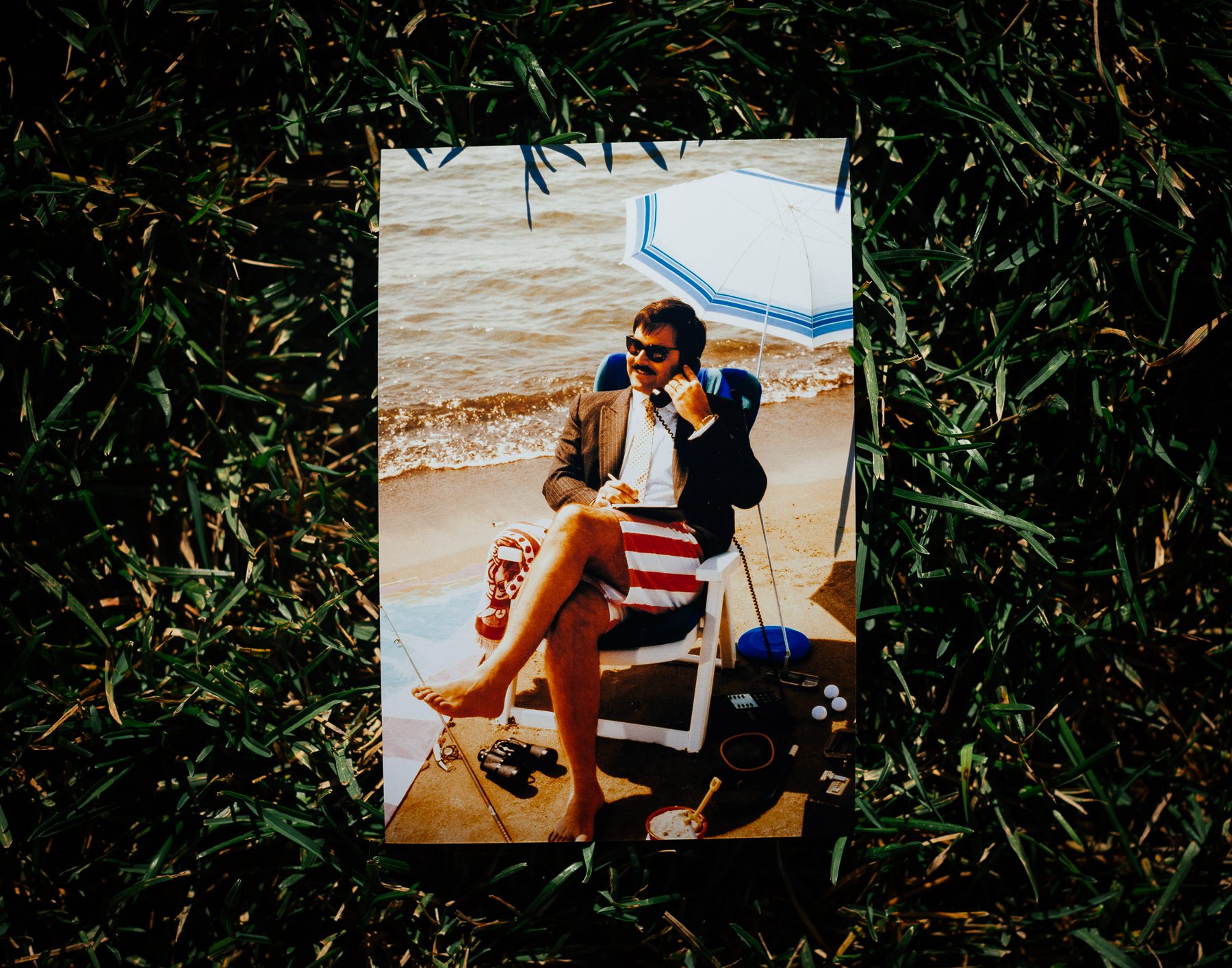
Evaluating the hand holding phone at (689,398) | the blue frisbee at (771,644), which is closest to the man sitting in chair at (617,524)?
the hand holding phone at (689,398)

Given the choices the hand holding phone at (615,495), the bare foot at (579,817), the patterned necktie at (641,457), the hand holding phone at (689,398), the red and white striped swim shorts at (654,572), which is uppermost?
the hand holding phone at (689,398)

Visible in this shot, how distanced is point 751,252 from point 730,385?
0.82ft

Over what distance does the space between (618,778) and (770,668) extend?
34 centimetres

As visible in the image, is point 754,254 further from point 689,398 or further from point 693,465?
point 693,465

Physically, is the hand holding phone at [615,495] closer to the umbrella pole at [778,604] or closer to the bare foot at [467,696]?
the umbrella pole at [778,604]

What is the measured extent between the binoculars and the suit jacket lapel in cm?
50

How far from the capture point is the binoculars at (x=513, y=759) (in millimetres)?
1447

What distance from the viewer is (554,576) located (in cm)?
142

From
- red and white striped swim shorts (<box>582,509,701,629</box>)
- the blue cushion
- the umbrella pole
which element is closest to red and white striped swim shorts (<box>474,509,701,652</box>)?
red and white striped swim shorts (<box>582,509,701,629</box>)

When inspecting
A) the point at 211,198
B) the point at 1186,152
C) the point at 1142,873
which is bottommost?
the point at 1142,873

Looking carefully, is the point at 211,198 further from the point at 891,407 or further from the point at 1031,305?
the point at 1031,305

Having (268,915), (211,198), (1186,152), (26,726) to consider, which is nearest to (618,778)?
(268,915)

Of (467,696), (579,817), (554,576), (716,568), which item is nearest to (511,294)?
(554,576)

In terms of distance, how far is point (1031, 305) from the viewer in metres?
1.50
